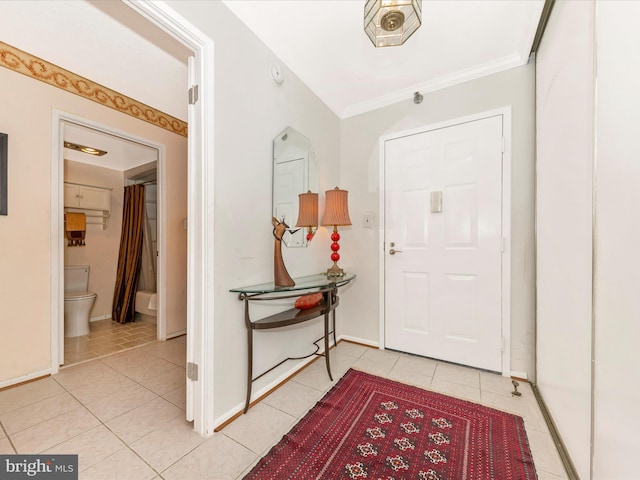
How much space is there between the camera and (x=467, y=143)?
218 cm

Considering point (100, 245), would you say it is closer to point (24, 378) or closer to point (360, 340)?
point (24, 378)

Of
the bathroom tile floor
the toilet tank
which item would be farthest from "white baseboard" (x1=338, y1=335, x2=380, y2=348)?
the toilet tank

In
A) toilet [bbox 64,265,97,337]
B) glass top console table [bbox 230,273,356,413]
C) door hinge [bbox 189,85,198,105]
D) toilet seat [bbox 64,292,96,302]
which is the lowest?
toilet [bbox 64,265,97,337]

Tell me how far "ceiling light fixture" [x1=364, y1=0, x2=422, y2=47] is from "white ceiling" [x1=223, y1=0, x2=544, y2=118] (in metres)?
0.45

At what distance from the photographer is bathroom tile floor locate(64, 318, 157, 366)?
2.46 metres

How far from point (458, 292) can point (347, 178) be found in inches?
61.3

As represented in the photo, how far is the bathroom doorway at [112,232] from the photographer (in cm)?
289

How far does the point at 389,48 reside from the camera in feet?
6.45

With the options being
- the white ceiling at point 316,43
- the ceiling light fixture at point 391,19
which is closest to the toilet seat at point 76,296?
the white ceiling at point 316,43

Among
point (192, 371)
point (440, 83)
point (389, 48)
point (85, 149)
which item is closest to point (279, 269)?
point (192, 371)

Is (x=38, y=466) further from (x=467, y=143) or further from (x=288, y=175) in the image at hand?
(x=467, y=143)

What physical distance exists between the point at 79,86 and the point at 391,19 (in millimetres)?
2711

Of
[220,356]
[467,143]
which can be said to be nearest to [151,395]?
[220,356]

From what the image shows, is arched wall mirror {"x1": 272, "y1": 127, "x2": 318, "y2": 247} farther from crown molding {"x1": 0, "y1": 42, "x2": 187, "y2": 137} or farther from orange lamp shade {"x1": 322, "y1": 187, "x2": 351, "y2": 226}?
crown molding {"x1": 0, "y1": 42, "x2": 187, "y2": 137}
